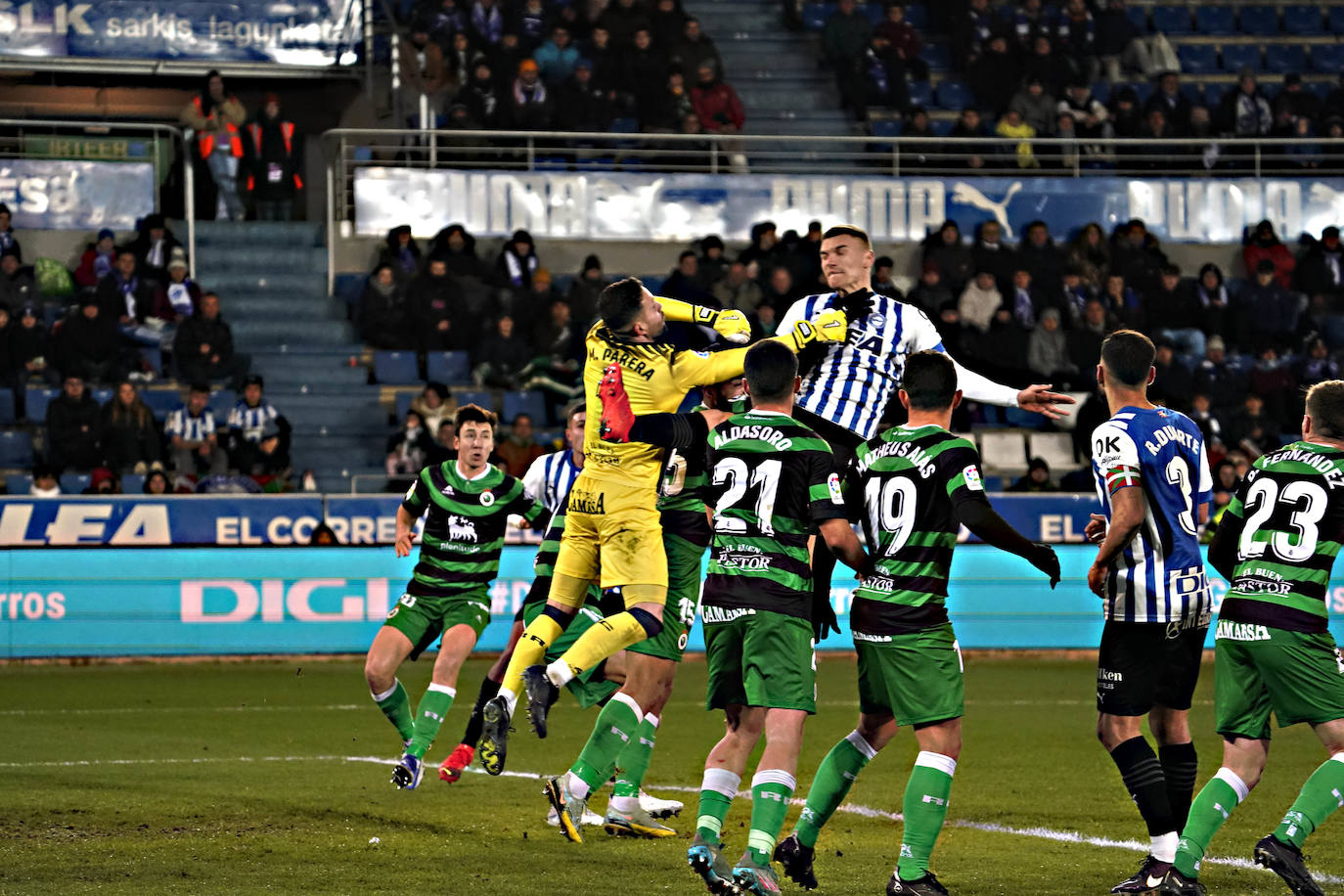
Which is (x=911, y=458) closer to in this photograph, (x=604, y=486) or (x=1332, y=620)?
(x=604, y=486)

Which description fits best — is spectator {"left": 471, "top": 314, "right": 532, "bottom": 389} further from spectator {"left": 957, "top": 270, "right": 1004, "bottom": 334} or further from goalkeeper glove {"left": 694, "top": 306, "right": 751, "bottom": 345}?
goalkeeper glove {"left": 694, "top": 306, "right": 751, "bottom": 345}

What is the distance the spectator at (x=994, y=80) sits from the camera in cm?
2561

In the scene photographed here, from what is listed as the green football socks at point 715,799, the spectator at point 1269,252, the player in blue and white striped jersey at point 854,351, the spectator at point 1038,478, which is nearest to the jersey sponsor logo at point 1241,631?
the player in blue and white striped jersey at point 854,351

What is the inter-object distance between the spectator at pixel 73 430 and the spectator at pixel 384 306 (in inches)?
143

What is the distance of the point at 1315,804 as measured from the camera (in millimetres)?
7008

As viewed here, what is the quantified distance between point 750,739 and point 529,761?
4240 mm

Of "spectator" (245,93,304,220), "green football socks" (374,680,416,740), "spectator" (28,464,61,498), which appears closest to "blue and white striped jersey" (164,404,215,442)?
"spectator" (28,464,61,498)

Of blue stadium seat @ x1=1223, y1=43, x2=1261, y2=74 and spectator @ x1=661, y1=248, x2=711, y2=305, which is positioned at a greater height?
blue stadium seat @ x1=1223, y1=43, x2=1261, y2=74

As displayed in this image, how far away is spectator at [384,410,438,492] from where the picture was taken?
19578 mm

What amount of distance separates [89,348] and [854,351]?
536 inches

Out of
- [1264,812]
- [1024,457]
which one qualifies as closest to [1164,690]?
[1264,812]

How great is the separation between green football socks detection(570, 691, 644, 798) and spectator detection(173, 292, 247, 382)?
12950 millimetres

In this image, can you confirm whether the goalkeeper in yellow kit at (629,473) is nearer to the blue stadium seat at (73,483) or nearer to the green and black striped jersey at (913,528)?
the green and black striped jersey at (913,528)

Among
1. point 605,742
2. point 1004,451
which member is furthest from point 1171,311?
point 605,742
